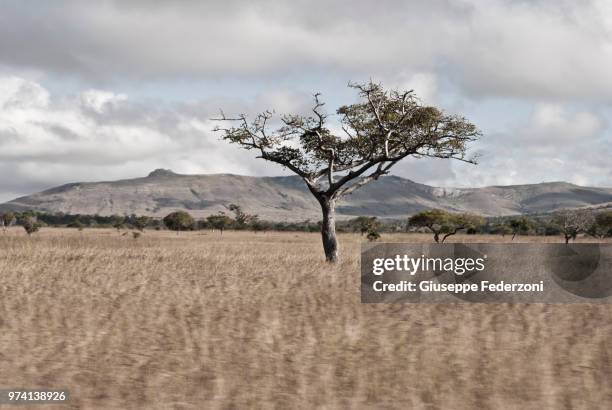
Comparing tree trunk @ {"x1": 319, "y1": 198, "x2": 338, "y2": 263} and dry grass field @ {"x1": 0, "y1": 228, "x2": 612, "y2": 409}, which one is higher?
tree trunk @ {"x1": 319, "y1": 198, "x2": 338, "y2": 263}

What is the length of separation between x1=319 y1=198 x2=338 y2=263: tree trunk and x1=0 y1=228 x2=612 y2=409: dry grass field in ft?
34.2

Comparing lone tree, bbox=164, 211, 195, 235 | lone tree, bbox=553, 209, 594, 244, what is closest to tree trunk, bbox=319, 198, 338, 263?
lone tree, bbox=553, 209, 594, 244

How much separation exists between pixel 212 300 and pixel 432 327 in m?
4.92

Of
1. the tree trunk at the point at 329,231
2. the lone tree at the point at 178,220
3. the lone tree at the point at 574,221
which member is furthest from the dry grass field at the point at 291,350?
the lone tree at the point at 178,220

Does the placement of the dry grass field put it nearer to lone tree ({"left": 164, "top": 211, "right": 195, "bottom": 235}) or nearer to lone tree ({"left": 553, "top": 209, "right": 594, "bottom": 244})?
lone tree ({"left": 553, "top": 209, "right": 594, "bottom": 244})

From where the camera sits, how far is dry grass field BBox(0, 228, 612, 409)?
6852mm

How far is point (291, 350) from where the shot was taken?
8758mm

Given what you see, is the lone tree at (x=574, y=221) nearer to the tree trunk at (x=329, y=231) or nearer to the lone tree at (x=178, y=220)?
the tree trunk at (x=329, y=231)

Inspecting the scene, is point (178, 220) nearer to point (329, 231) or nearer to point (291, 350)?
point (329, 231)

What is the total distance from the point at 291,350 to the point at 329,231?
673 inches

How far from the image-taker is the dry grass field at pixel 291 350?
6.85 m

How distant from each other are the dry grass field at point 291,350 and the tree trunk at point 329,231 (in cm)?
1043

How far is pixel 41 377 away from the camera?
7.37 m

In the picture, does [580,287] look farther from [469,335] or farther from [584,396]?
[584,396]
